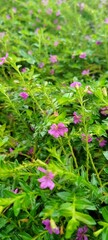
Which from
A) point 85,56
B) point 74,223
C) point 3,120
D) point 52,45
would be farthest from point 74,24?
point 74,223

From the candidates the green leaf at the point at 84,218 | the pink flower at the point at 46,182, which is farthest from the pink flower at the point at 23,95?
the green leaf at the point at 84,218

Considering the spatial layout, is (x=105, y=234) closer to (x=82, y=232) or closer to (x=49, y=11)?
(x=82, y=232)

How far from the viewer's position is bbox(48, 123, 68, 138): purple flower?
1.18 metres

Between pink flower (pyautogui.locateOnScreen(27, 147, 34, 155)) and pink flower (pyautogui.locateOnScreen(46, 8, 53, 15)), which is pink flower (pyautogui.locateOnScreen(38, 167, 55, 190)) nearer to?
pink flower (pyautogui.locateOnScreen(27, 147, 34, 155))

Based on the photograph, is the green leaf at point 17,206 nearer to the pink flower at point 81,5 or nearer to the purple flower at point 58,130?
the purple flower at point 58,130

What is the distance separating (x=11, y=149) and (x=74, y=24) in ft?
5.46

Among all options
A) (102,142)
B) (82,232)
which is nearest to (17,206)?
(82,232)

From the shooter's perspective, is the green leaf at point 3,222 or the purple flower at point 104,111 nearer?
the green leaf at point 3,222

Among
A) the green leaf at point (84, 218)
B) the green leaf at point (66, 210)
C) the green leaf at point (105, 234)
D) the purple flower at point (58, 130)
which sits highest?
the purple flower at point (58, 130)

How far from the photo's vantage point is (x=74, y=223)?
3.08ft

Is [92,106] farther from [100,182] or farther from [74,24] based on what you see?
[74,24]

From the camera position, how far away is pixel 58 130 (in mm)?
1189

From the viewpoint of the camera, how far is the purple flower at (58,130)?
1177 millimetres

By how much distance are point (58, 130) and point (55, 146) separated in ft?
0.53
